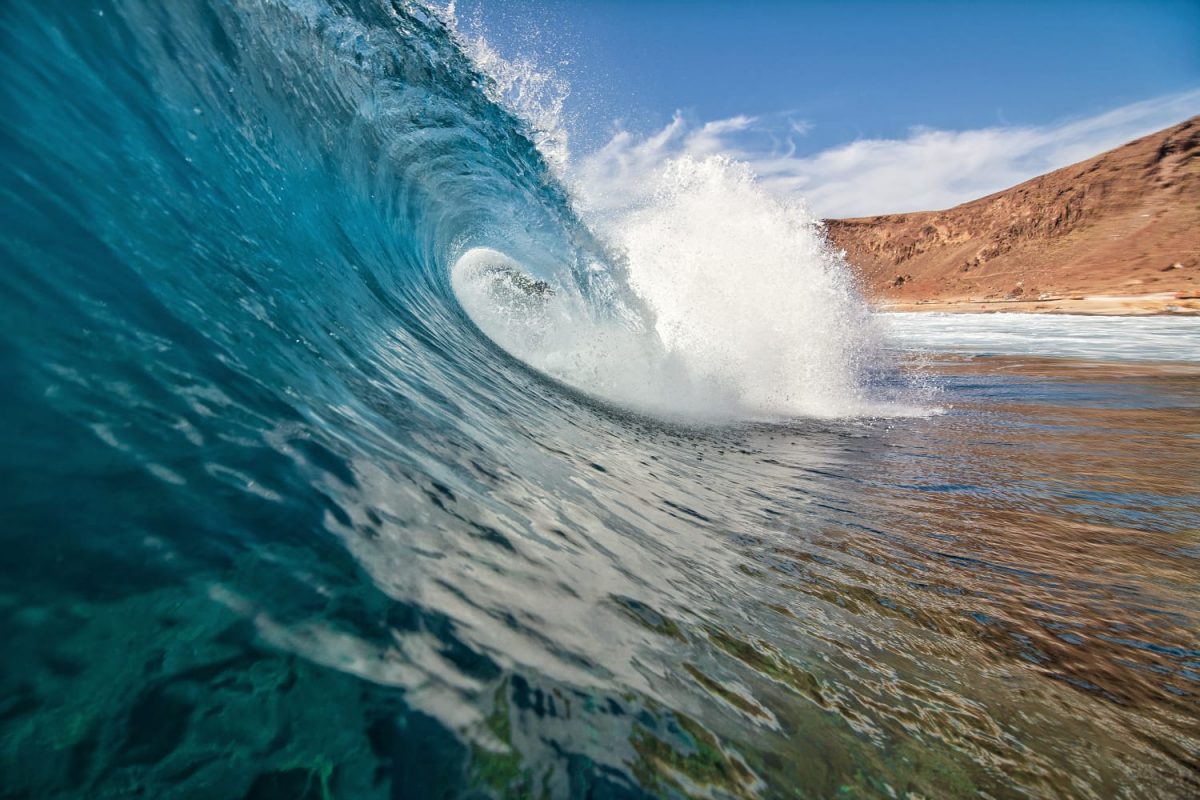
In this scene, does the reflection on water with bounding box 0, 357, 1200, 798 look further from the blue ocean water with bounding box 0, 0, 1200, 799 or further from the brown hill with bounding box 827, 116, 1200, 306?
the brown hill with bounding box 827, 116, 1200, 306

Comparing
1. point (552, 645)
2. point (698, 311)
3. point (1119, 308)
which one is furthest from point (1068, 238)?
point (552, 645)

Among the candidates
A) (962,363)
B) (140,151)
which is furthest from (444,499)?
(962,363)

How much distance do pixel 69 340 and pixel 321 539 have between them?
976mm

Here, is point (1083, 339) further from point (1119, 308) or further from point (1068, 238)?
point (1068, 238)

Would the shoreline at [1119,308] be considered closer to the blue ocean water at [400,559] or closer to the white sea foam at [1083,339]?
the white sea foam at [1083,339]

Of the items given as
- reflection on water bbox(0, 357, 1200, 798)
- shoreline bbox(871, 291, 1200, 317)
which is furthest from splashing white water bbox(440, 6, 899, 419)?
shoreline bbox(871, 291, 1200, 317)

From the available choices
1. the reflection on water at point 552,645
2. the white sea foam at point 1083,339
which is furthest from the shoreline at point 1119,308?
the reflection on water at point 552,645

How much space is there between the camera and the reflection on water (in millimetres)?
1032

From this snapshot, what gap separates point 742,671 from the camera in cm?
168

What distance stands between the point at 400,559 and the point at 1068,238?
294ft

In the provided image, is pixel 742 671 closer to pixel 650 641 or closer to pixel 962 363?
pixel 650 641

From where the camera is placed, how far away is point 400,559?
1.64 meters

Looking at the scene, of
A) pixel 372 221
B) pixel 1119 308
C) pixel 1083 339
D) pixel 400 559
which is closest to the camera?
pixel 400 559

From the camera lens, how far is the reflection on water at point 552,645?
1.03 meters
